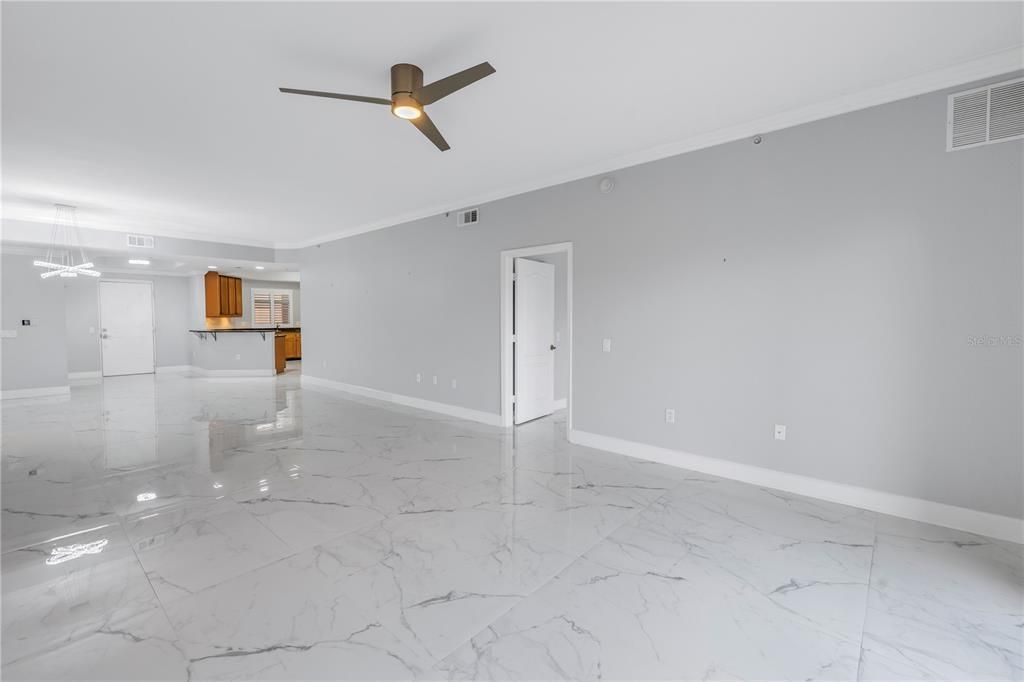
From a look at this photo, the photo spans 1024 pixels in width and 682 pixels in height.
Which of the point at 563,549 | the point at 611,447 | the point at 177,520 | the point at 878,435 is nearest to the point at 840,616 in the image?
the point at 563,549

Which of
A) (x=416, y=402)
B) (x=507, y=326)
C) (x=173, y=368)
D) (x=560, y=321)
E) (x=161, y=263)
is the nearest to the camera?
(x=507, y=326)

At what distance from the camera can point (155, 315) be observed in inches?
412

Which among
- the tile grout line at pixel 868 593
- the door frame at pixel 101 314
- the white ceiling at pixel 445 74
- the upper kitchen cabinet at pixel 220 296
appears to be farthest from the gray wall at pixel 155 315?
the tile grout line at pixel 868 593

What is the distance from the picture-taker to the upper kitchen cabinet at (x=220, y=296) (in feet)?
33.7

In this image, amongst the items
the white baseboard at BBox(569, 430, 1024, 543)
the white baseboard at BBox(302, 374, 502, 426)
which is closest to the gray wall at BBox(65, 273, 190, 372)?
the white baseboard at BBox(302, 374, 502, 426)

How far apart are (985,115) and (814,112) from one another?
89 cm

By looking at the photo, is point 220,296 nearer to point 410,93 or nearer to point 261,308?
point 261,308

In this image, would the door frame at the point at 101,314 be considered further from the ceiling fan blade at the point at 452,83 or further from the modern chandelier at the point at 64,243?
the ceiling fan blade at the point at 452,83

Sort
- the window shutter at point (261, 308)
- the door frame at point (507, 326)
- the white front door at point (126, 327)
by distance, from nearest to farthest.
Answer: the door frame at point (507, 326) → the white front door at point (126, 327) → the window shutter at point (261, 308)

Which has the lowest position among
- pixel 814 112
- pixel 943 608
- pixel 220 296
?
pixel 943 608

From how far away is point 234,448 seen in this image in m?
4.59

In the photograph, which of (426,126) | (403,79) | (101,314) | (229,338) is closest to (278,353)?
(229,338)

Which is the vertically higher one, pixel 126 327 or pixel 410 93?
pixel 410 93

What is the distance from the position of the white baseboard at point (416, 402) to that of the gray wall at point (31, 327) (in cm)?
395
